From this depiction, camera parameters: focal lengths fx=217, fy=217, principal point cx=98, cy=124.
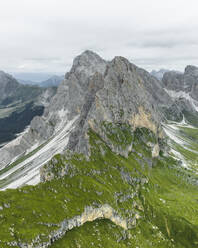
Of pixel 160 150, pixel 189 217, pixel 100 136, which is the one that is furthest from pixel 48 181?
pixel 160 150

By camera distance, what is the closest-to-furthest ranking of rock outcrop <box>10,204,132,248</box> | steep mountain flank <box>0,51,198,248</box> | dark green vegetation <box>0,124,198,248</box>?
rock outcrop <box>10,204,132,248</box> → dark green vegetation <box>0,124,198,248</box> → steep mountain flank <box>0,51,198,248</box>

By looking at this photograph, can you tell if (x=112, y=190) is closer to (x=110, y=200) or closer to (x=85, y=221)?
(x=110, y=200)

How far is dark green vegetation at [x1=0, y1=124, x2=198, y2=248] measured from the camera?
50719mm

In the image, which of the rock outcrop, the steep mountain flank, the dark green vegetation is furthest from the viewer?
the steep mountain flank

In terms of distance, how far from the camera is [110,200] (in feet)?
247

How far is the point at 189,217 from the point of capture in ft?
325

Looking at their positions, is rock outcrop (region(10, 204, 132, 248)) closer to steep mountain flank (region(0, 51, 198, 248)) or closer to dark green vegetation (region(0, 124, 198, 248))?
steep mountain flank (region(0, 51, 198, 248))

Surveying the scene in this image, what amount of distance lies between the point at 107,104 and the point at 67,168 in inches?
3078

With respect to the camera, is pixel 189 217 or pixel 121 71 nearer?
pixel 189 217

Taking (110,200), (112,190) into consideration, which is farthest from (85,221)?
(112,190)

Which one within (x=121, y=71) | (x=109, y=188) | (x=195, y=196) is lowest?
(x=195, y=196)

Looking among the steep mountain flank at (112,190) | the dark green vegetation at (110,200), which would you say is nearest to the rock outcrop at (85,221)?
the steep mountain flank at (112,190)

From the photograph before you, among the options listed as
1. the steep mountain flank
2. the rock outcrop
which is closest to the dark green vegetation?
the steep mountain flank

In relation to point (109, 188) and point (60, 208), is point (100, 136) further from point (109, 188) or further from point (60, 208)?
point (60, 208)
